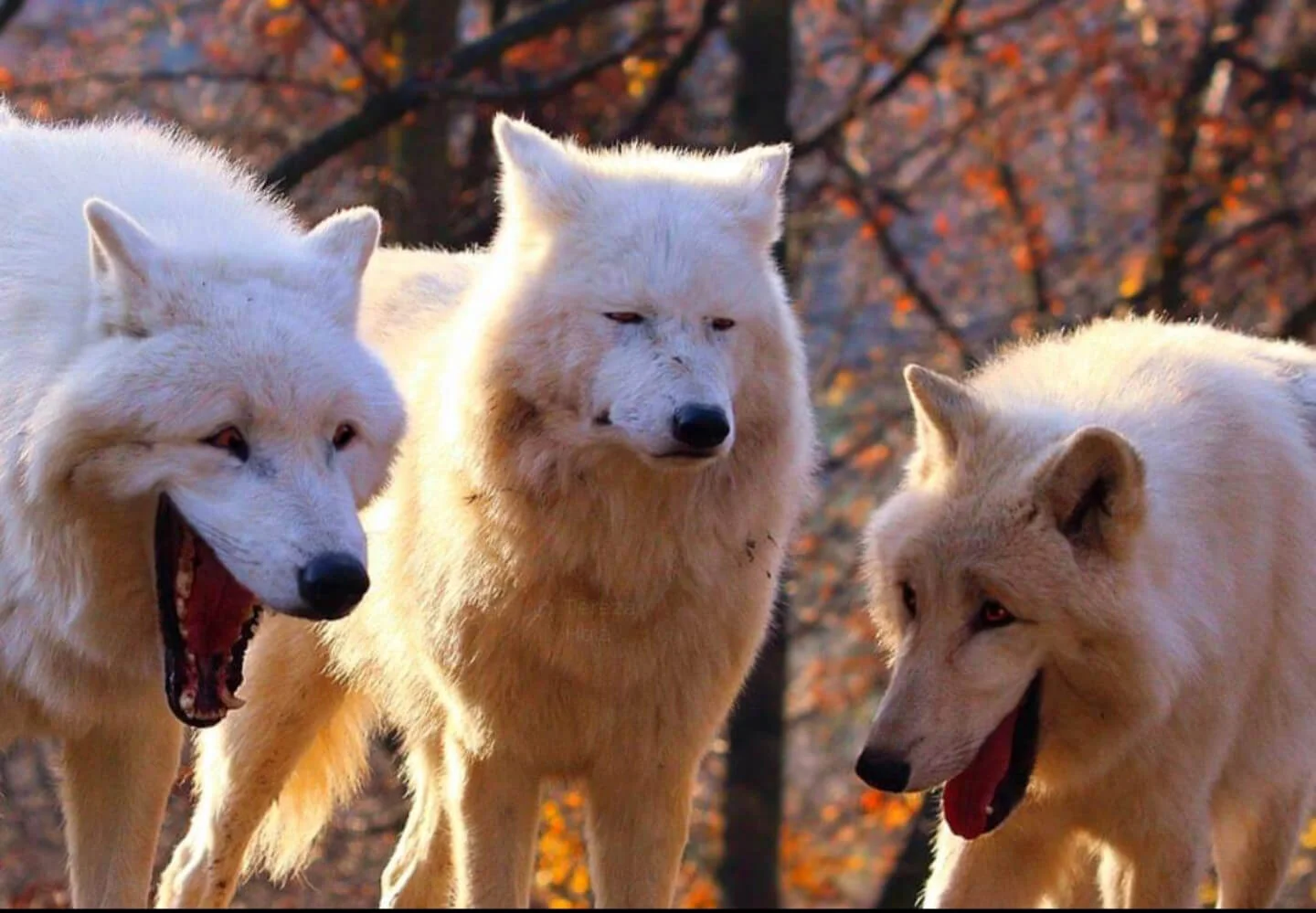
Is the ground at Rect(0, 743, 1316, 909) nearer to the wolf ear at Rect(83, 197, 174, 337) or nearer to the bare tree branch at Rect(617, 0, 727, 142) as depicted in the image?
the bare tree branch at Rect(617, 0, 727, 142)

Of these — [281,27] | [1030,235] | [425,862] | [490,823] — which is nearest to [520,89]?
[281,27]

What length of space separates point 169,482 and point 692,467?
135cm

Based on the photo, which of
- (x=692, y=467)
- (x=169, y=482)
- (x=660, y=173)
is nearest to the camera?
(x=169, y=482)

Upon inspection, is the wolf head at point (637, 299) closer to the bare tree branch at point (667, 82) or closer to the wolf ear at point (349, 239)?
the wolf ear at point (349, 239)

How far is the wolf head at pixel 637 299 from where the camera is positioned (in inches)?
178

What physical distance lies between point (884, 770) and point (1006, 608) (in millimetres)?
490

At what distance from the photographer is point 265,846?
20.9 feet

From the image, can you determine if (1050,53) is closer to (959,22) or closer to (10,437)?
(959,22)

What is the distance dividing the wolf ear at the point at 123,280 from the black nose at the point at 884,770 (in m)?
1.94

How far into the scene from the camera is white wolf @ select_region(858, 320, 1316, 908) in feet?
14.5

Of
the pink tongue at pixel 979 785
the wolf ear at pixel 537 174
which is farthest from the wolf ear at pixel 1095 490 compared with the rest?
the wolf ear at pixel 537 174

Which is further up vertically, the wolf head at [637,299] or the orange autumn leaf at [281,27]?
the wolf head at [637,299]

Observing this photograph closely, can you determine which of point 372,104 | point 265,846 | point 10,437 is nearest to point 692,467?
point 10,437

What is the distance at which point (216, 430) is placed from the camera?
13.3 ft
